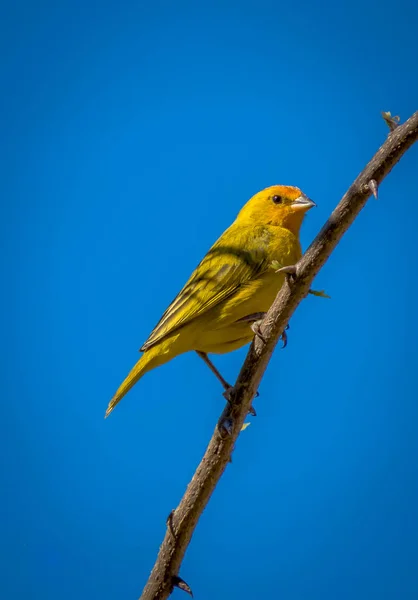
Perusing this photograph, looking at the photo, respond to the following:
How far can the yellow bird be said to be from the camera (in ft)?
14.4

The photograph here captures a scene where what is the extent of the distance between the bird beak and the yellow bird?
0.38 metres

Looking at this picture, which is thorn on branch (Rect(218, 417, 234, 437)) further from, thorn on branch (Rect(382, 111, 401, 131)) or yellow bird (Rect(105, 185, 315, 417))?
thorn on branch (Rect(382, 111, 401, 131))

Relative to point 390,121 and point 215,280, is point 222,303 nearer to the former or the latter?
point 215,280

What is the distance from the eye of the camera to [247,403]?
135 inches

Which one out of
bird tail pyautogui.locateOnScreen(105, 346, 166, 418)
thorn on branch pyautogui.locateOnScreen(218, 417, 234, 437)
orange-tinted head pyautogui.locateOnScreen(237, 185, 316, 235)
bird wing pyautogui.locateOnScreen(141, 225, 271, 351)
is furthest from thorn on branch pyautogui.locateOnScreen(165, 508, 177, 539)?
orange-tinted head pyautogui.locateOnScreen(237, 185, 316, 235)

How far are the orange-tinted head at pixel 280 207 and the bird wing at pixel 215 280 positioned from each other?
0.44m

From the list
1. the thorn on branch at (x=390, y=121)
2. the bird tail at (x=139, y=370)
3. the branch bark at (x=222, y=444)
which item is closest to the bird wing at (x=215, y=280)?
the bird tail at (x=139, y=370)

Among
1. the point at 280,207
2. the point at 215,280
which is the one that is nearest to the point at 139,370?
the point at 215,280

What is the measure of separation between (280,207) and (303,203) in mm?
199

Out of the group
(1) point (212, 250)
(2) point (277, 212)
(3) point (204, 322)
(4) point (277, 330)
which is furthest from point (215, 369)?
(4) point (277, 330)

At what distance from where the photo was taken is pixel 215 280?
15.0ft

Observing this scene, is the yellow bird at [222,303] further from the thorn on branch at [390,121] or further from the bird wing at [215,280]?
the thorn on branch at [390,121]

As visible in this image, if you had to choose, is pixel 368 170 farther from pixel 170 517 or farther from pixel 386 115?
pixel 170 517

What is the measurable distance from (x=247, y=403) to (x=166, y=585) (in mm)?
1007
